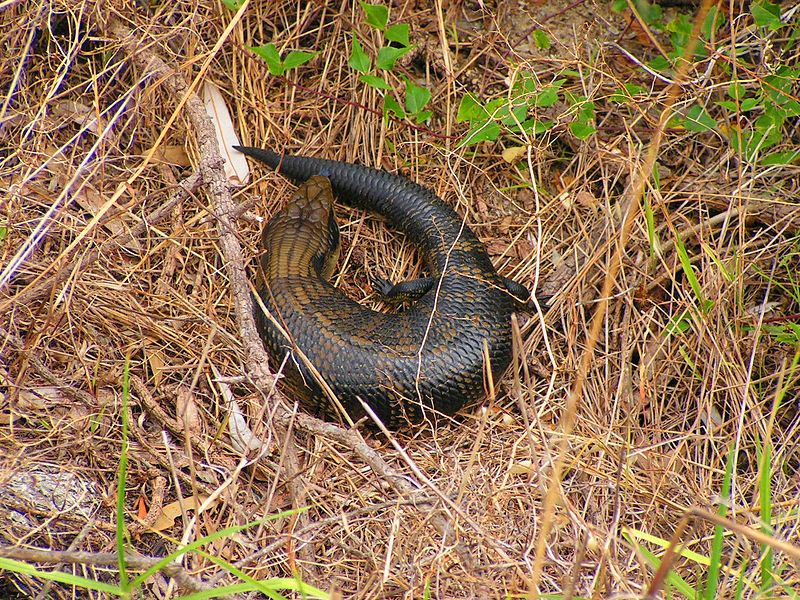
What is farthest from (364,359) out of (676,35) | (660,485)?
(676,35)

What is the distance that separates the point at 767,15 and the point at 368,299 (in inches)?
101

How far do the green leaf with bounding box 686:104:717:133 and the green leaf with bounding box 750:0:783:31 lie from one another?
1.49 ft

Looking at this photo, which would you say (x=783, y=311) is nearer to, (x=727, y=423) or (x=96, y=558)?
(x=727, y=423)

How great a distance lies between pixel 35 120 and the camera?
136 inches

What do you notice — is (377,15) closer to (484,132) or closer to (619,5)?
(484,132)

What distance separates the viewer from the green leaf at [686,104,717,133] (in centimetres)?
329

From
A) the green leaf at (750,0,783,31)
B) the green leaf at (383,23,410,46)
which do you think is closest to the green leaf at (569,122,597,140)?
the green leaf at (750,0,783,31)

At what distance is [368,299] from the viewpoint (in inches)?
158

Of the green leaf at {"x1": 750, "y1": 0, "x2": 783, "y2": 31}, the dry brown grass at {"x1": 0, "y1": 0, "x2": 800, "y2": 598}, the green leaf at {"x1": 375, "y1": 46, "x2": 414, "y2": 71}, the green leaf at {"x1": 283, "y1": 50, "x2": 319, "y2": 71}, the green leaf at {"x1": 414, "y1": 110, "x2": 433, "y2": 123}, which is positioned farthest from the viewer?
the green leaf at {"x1": 414, "y1": 110, "x2": 433, "y2": 123}

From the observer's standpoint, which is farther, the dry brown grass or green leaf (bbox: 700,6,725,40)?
green leaf (bbox: 700,6,725,40)

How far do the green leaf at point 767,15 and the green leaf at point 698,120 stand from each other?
1.49 feet

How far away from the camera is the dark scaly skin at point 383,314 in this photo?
3297mm

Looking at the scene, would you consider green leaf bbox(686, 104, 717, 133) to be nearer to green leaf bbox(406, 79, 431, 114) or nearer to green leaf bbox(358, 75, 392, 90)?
green leaf bbox(406, 79, 431, 114)

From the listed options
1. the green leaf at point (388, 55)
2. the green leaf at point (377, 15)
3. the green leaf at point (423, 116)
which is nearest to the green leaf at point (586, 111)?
the green leaf at point (423, 116)
